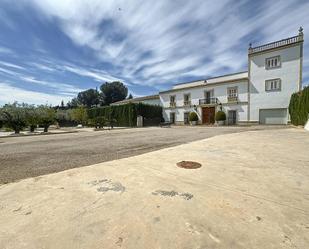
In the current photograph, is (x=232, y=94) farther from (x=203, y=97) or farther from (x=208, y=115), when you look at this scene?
(x=208, y=115)

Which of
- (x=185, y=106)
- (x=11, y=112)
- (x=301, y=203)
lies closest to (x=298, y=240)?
(x=301, y=203)

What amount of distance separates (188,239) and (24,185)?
2700 millimetres

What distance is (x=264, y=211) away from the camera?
6.72 feet

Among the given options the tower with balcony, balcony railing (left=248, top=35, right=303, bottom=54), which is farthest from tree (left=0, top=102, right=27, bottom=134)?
balcony railing (left=248, top=35, right=303, bottom=54)

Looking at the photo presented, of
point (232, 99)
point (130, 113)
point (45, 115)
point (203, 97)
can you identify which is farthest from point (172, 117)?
point (45, 115)

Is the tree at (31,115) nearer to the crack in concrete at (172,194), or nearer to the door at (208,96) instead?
Answer: the crack in concrete at (172,194)

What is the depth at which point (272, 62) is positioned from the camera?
782 inches

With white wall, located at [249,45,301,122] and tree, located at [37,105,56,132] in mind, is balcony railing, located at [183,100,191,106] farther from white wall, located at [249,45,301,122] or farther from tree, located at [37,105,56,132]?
tree, located at [37,105,56,132]

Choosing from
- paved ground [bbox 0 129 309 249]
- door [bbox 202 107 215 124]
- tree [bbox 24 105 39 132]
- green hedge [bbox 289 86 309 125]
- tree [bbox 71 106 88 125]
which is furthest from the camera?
tree [bbox 71 106 88 125]

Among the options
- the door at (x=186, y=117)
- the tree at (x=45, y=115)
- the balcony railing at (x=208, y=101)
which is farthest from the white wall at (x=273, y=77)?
the tree at (x=45, y=115)

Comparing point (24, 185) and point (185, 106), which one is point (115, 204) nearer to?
point (24, 185)

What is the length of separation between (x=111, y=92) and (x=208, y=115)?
120ft

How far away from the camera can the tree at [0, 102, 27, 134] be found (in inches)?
543

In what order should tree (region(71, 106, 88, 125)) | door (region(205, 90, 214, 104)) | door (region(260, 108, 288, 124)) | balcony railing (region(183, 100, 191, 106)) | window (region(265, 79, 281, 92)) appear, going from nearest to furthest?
door (region(260, 108, 288, 124)), window (region(265, 79, 281, 92)), door (region(205, 90, 214, 104)), balcony railing (region(183, 100, 191, 106)), tree (region(71, 106, 88, 125))
